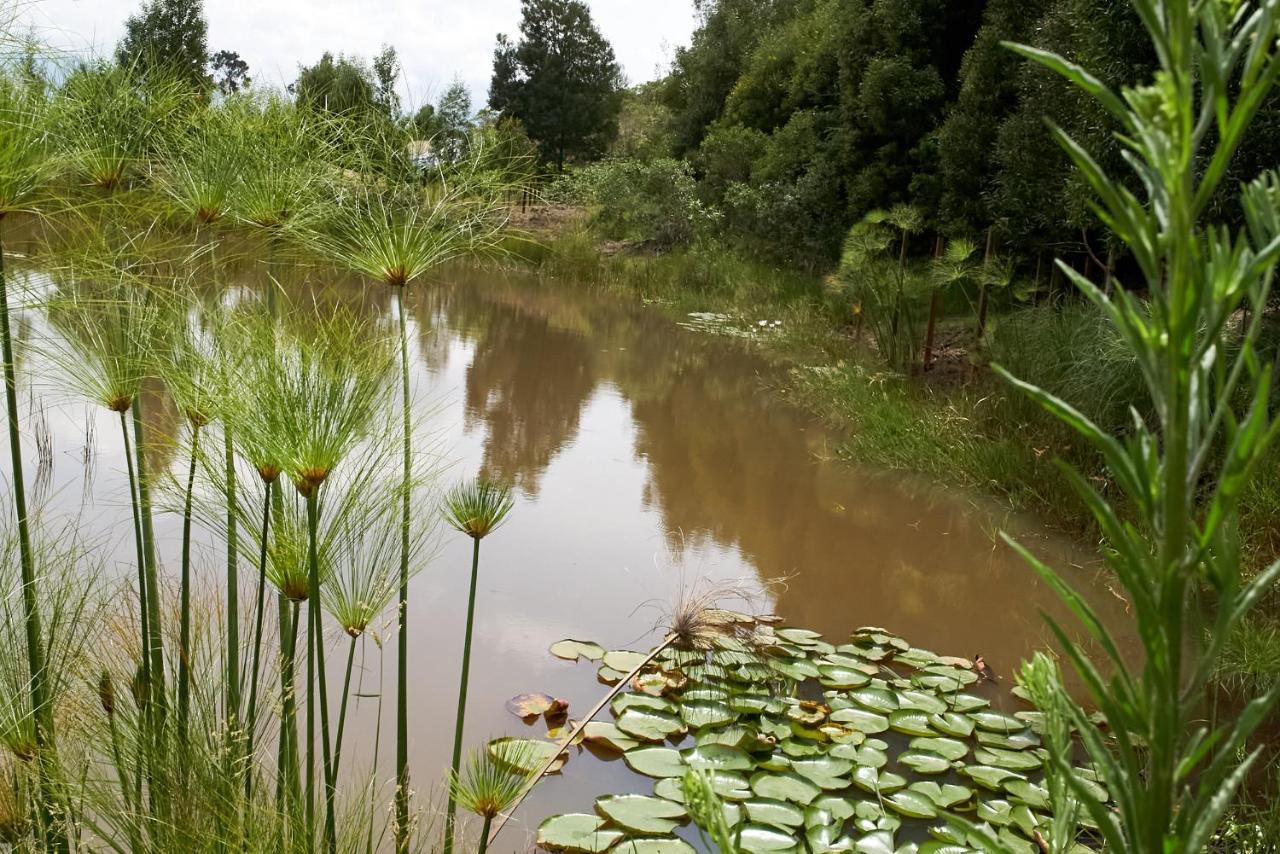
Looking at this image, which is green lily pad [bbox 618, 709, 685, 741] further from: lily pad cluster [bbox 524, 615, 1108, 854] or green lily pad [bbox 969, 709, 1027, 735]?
green lily pad [bbox 969, 709, 1027, 735]

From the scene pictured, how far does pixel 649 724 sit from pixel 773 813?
549 millimetres

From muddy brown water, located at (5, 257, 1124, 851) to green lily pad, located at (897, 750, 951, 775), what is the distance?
2.57ft

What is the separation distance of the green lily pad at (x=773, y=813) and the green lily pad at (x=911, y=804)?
0.87ft

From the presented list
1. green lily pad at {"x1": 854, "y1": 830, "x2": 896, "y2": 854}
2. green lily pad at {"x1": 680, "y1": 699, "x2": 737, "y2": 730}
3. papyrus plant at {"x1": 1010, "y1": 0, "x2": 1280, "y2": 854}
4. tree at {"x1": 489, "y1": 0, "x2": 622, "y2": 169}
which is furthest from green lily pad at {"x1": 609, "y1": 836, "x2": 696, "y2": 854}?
tree at {"x1": 489, "y1": 0, "x2": 622, "y2": 169}

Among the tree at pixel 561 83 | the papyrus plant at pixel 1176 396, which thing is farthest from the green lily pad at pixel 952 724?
the tree at pixel 561 83

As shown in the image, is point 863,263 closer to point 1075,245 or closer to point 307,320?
point 1075,245

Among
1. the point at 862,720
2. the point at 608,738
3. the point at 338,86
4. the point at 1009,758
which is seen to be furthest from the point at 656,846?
the point at 338,86

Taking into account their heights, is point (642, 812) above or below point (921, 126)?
below

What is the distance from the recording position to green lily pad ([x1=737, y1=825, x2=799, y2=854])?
2539 millimetres

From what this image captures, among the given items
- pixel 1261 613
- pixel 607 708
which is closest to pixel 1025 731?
pixel 1261 613

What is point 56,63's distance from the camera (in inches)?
73.4

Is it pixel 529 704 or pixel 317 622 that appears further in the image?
pixel 529 704

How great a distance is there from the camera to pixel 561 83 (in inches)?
1112

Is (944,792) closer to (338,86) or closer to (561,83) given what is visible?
(338,86)
